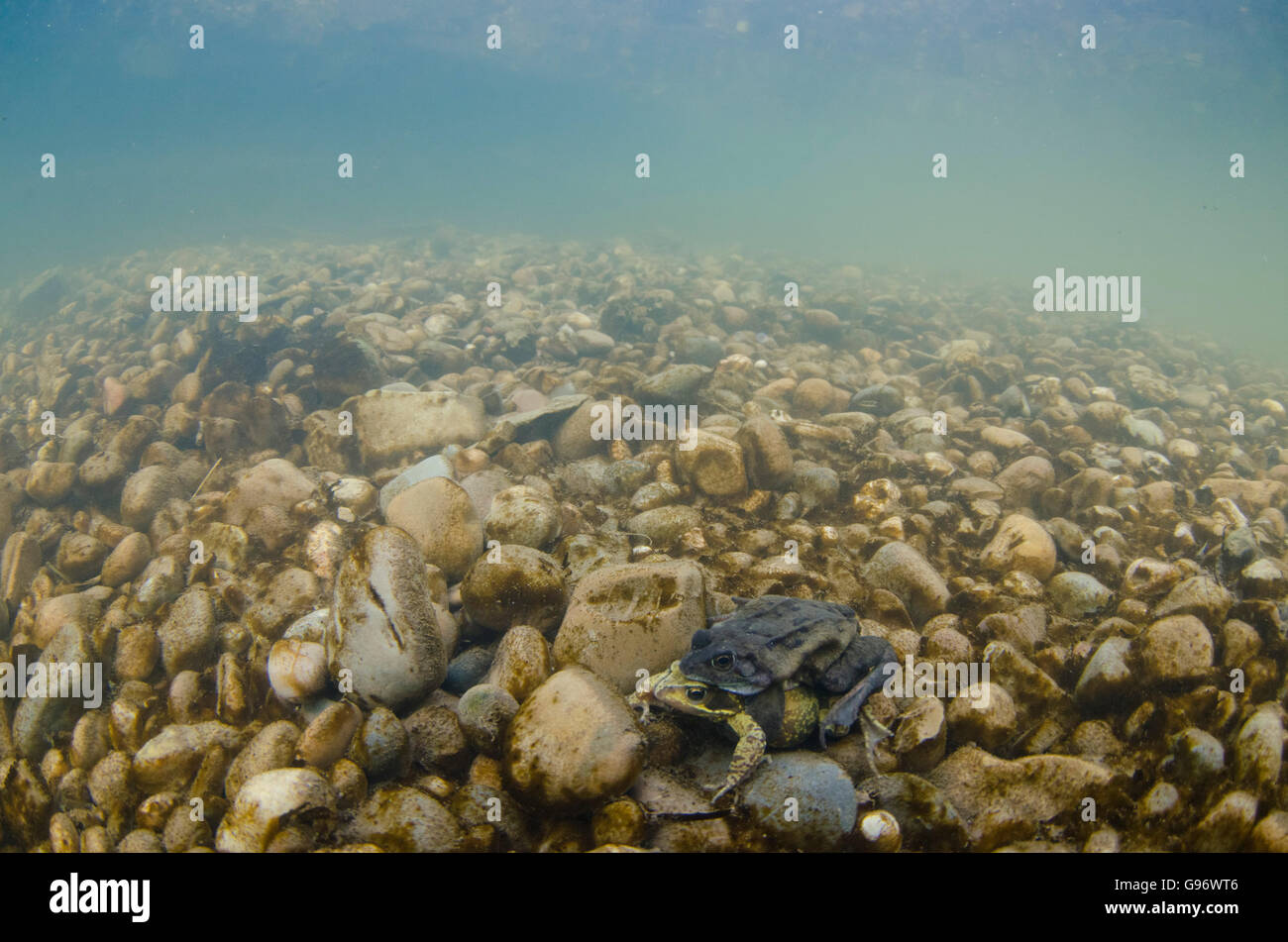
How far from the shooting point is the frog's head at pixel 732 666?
8.07 ft

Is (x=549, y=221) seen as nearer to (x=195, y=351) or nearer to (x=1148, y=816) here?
(x=195, y=351)

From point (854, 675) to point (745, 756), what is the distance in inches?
28.9

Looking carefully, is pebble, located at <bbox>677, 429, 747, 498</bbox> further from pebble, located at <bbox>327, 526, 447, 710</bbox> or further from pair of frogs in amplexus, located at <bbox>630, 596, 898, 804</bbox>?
pebble, located at <bbox>327, 526, 447, 710</bbox>

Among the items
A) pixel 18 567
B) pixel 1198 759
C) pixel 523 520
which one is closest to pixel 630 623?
pixel 523 520

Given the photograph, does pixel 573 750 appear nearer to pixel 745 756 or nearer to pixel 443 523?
pixel 745 756

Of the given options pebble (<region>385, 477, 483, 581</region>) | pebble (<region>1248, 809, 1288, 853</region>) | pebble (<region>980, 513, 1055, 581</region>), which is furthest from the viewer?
pebble (<region>980, 513, 1055, 581</region>)

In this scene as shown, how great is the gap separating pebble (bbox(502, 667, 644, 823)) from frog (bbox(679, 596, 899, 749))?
41 centimetres

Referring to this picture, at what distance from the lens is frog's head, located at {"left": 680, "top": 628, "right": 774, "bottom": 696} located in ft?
8.07

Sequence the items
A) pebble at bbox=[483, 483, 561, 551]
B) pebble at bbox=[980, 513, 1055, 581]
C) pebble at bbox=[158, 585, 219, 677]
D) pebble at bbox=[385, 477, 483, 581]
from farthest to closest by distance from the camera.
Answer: pebble at bbox=[980, 513, 1055, 581]
pebble at bbox=[483, 483, 561, 551]
pebble at bbox=[385, 477, 483, 581]
pebble at bbox=[158, 585, 219, 677]

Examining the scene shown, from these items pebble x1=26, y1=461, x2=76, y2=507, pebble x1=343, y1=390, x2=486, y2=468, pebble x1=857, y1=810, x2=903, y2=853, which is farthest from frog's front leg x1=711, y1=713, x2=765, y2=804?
pebble x1=26, y1=461, x2=76, y2=507

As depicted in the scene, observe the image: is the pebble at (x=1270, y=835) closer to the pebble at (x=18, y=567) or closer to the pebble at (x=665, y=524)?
the pebble at (x=665, y=524)

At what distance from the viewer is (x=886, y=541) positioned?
450 centimetres

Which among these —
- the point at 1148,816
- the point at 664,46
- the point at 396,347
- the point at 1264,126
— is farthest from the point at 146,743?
the point at 664,46

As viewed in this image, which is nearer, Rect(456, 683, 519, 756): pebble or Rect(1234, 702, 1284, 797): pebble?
Rect(1234, 702, 1284, 797): pebble
